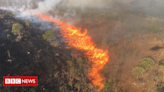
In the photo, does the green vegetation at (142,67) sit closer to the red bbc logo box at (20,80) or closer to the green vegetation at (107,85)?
the green vegetation at (107,85)

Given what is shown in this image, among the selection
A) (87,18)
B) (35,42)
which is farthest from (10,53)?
(87,18)

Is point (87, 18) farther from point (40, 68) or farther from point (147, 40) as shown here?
point (40, 68)

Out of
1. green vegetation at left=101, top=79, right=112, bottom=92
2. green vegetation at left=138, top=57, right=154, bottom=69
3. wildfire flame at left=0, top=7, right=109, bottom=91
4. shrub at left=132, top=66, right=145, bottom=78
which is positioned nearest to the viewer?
green vegetation at left=101, top=79, right=112, bottom=92

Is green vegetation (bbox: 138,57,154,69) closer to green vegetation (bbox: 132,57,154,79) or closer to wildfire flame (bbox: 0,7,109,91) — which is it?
green vegetation (bbox: 132,57,154,79)

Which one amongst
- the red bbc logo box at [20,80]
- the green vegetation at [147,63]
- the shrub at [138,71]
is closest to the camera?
the red bbc logo box at [20,80]

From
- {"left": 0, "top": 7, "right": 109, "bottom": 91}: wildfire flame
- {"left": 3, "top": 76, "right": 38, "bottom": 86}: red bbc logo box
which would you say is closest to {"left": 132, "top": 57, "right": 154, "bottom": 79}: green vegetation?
{"left": 0, "top": 7, "right": 109, "bottom": 91}: wildfire flame

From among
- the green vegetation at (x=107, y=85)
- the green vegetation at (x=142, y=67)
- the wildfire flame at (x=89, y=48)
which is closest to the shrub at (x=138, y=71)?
the green vegetation at (x=142, y=67)

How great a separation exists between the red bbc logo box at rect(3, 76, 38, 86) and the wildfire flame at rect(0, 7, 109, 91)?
32.5ft

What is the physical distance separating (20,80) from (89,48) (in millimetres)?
16407

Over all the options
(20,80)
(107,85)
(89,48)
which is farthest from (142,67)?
(20,80)

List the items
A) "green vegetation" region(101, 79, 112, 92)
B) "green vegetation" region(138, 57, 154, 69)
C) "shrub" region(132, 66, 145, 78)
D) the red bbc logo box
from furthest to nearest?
"green vegetation" region(138, 57, 154, 69), "shrub" region(132, 66, 145, 78), "green vegetation" region(101, 79, 112, 92), the red bbc logo box

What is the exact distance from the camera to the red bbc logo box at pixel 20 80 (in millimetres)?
18875

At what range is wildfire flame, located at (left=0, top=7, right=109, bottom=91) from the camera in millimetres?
23195

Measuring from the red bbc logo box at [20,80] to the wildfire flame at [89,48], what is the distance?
9917 millimetres
